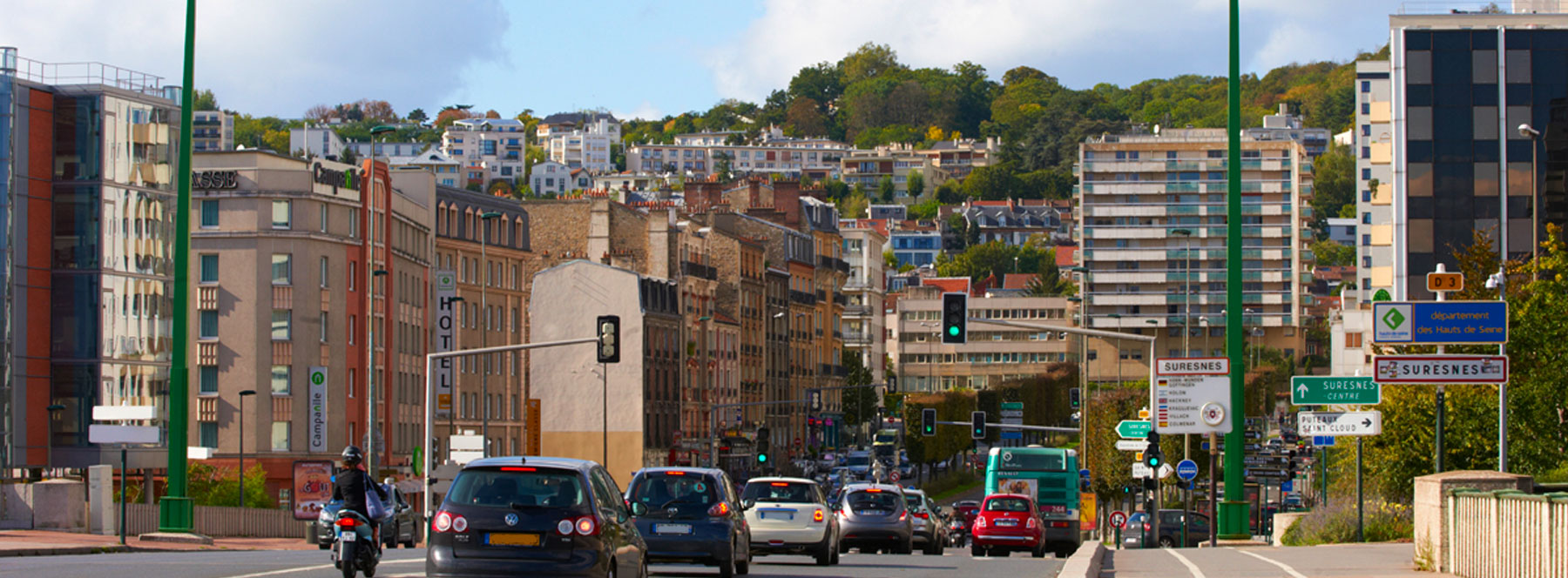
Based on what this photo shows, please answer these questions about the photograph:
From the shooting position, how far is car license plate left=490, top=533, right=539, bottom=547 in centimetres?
1800

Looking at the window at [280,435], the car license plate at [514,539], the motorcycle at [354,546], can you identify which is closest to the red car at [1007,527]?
the motorcycle at [354,546]

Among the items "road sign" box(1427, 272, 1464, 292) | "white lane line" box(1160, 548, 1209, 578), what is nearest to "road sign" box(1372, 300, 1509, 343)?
"road sign" box(1427, 272, 1464, 292)

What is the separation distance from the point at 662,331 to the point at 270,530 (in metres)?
48.3

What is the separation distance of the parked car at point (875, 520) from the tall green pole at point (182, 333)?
11193 millimetres

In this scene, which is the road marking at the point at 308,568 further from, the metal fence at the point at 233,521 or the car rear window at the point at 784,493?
the metal fence at the point at 233,521

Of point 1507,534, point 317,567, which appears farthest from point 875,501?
point 1507,534

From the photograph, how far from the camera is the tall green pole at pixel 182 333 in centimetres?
3303

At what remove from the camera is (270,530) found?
59.4m

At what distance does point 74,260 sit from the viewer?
199 ft

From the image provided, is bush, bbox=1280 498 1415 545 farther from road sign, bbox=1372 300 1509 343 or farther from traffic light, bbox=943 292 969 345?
traffic light, bbox=943 292 969 345

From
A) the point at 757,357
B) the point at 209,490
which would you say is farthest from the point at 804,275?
the point at 209,490

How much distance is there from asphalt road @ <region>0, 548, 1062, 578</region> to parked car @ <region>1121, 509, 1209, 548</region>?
944 inches

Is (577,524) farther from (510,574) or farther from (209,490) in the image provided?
(209,490)

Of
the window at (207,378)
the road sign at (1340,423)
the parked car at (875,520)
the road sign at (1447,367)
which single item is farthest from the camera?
the window at (207,378)
